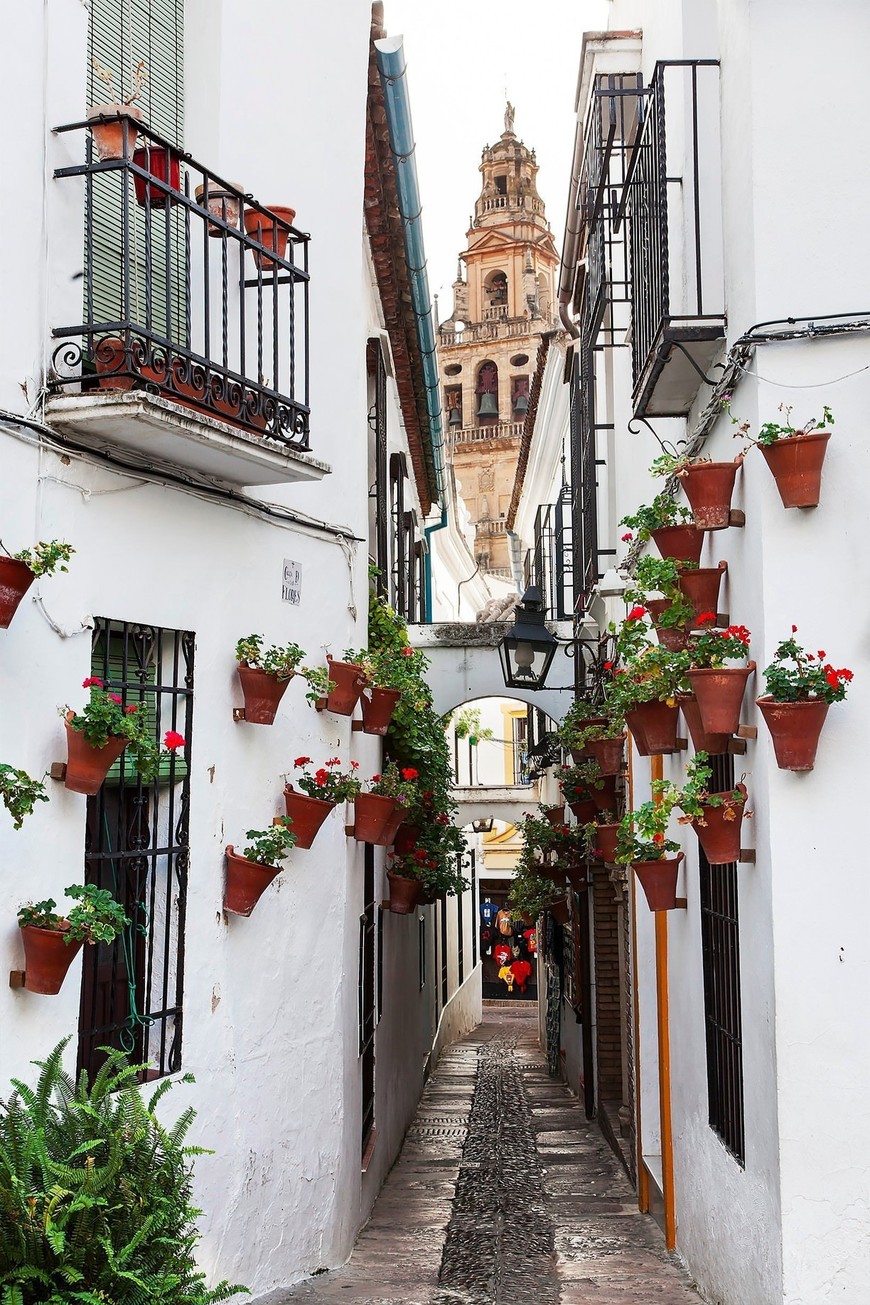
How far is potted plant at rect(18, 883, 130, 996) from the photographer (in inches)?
182

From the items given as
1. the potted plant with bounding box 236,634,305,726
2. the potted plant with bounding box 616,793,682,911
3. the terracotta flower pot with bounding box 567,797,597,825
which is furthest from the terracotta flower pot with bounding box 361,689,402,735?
the terracotta flower pot with bounding box 567,797,597,825

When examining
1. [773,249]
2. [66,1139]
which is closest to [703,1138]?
[66,1139]

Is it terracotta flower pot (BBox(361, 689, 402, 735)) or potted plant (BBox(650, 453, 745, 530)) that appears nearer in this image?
potted plant (BBox(650, 453, 745, 530))

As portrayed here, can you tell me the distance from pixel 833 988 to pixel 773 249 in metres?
2.79

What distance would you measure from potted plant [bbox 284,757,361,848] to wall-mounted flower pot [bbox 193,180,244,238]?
8.67ft

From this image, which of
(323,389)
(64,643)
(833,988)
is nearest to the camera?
(833,988)

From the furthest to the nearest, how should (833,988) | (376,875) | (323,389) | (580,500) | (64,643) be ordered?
(580,500)
(376,875)
(323,389)
(64,643)
(833,988)

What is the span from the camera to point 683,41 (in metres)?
6.78

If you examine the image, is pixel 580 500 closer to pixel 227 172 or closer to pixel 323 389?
pixel 323 389

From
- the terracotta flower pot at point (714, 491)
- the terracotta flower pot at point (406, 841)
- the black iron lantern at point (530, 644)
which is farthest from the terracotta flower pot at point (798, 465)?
the terracotta flower pot at point (406, 841)

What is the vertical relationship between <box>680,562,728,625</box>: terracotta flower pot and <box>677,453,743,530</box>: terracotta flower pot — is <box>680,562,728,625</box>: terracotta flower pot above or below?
below

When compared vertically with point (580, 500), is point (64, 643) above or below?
below

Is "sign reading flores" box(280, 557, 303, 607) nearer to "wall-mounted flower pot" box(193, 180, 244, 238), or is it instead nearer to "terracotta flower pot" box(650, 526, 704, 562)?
"wall-mounted flower pot" box(193, 180, 244, 238)

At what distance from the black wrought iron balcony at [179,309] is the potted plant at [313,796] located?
1.59m
